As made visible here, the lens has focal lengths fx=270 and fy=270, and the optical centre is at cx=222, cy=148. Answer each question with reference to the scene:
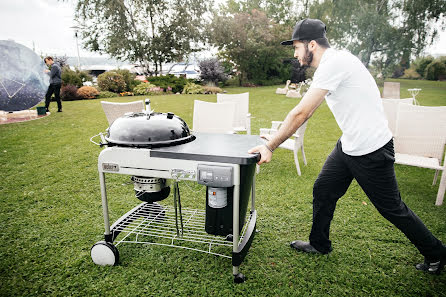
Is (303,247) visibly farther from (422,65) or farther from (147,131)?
(422,65)

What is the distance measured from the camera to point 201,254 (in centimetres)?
259

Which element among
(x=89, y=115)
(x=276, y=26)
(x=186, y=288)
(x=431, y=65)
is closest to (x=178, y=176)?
(x=186, y=288)

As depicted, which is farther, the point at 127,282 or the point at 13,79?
the point at 13,79

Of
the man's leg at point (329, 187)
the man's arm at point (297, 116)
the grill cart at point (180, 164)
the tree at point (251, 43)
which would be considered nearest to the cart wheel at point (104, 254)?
the grill cart at point (180, 164)

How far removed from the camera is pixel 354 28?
21.3 metres

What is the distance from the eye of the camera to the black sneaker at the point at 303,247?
102 inches

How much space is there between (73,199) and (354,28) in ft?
78.4

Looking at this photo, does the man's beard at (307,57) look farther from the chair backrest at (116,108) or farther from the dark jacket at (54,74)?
the dark jacket at (54,74)

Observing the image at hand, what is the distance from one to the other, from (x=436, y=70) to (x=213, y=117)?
3140 centimetres

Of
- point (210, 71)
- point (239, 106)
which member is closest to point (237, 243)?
point (239, 106)

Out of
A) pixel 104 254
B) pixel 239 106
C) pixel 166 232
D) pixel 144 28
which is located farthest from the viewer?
pixel 144 28

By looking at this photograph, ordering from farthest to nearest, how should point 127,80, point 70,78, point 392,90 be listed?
point 127,80 → point 70,78 → point 392,90

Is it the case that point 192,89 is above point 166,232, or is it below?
above

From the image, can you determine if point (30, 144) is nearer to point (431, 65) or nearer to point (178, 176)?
point (178, 176)
